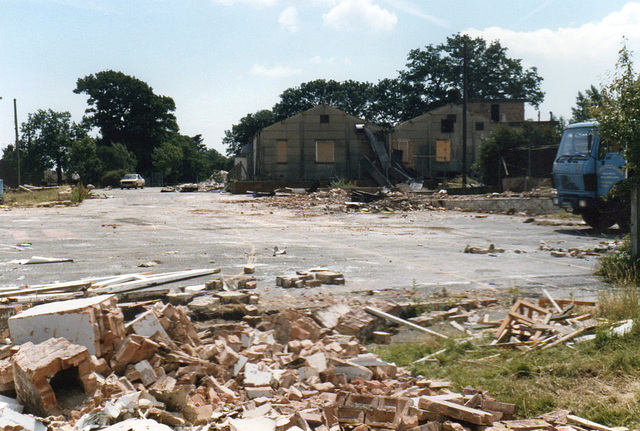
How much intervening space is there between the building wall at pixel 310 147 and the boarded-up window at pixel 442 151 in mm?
6958

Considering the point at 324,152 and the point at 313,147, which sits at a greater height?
the point at 313,147

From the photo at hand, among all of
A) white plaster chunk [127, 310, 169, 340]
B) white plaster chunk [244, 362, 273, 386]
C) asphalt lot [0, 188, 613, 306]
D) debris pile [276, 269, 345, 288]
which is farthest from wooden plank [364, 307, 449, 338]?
white plaster chunk [127, 310, 169, 340]

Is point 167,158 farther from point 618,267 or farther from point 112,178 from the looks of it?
point 618,267

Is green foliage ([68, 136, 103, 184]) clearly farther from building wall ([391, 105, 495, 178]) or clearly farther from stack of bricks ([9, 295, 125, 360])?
stack of bricks ([9, 295, 125, 360])

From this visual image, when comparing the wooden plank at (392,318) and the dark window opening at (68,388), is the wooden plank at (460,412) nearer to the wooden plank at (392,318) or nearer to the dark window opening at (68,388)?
the dark window opening at (68,388)

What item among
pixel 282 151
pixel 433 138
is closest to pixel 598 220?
pixel 282 151

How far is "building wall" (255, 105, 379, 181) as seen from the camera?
52.8 meters

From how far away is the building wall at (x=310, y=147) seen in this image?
52.8m

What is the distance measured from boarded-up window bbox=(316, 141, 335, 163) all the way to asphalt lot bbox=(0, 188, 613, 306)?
28.2 m

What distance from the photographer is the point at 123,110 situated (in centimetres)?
9575

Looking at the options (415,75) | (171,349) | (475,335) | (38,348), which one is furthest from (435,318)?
(415,75)

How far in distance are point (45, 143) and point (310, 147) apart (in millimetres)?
45260

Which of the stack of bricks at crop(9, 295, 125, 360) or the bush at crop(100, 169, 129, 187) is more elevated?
the bush at crop(100, 169, 129, 187)

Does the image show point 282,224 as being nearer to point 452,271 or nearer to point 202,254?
point 202,254
